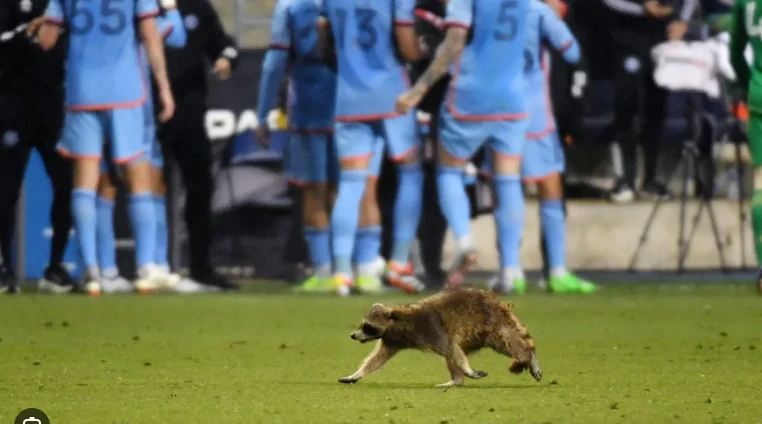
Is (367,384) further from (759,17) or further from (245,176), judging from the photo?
(245,176)

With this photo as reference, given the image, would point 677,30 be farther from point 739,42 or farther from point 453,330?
point 453,330

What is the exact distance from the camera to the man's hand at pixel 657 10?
15477 mm

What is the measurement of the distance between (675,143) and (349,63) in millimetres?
3368

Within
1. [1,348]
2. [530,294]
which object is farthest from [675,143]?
[1,348]

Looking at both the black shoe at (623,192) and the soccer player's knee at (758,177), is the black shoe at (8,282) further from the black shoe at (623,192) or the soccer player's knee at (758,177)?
the soccer player's knee at (758,177)

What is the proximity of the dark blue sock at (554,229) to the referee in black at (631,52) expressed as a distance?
1701 mm

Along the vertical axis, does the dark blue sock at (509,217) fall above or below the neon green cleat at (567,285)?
above

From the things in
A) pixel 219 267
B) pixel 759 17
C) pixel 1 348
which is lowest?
pixel 219 267

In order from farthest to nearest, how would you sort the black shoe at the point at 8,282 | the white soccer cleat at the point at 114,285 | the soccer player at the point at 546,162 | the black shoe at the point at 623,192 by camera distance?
1. the black shoe at the point at 623,192
2. the white soccer cleat at the point at 114,285
3. the black shoe at the point at 8,282
4. the soccer player at the point at 546,162

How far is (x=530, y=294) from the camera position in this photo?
13.6 meters

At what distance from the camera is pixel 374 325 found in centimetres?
706

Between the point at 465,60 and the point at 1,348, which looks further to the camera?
the point at 465,60

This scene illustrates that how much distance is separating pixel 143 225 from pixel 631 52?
161 inches

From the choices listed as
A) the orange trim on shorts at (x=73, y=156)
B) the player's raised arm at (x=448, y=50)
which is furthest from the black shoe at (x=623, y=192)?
the orange trim on shorts at (x=73, y=156)
